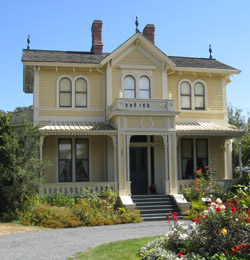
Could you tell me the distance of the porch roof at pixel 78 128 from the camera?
762 inches

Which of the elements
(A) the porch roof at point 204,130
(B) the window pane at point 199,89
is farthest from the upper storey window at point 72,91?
(B) the window pane at point 199,89

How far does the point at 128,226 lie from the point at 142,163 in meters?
6.39

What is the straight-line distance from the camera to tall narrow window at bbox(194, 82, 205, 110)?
23.0 metres

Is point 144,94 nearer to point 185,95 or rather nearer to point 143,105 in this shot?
point 143,105

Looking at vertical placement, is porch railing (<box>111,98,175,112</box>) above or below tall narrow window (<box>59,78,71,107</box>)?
below

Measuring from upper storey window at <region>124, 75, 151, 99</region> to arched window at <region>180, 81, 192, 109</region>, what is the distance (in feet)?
7.24

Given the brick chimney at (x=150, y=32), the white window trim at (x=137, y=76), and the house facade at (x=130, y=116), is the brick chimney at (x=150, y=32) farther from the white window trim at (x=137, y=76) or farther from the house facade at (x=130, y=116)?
the white window trim at (x=137, y=76)

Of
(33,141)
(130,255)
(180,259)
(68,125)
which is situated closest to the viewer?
(180,259)

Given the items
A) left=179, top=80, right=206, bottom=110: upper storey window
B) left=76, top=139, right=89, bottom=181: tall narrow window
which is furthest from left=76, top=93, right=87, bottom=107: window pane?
left=179, top=80, right=206, bottom=110: upper storey window

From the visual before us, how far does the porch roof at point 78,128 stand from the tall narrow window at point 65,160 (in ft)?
3.56

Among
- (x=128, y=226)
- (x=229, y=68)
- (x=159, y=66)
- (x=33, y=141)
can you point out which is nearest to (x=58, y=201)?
(x=33, y=141)

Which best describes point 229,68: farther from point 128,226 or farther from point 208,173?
point 128,226

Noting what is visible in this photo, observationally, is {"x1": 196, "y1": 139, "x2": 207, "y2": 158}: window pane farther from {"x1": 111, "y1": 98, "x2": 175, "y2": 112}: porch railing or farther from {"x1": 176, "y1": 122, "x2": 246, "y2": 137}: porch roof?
{"x1": 111, "y1": 98, "x2": 175, "y2": 112}: porch railing

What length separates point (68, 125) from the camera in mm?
20500
